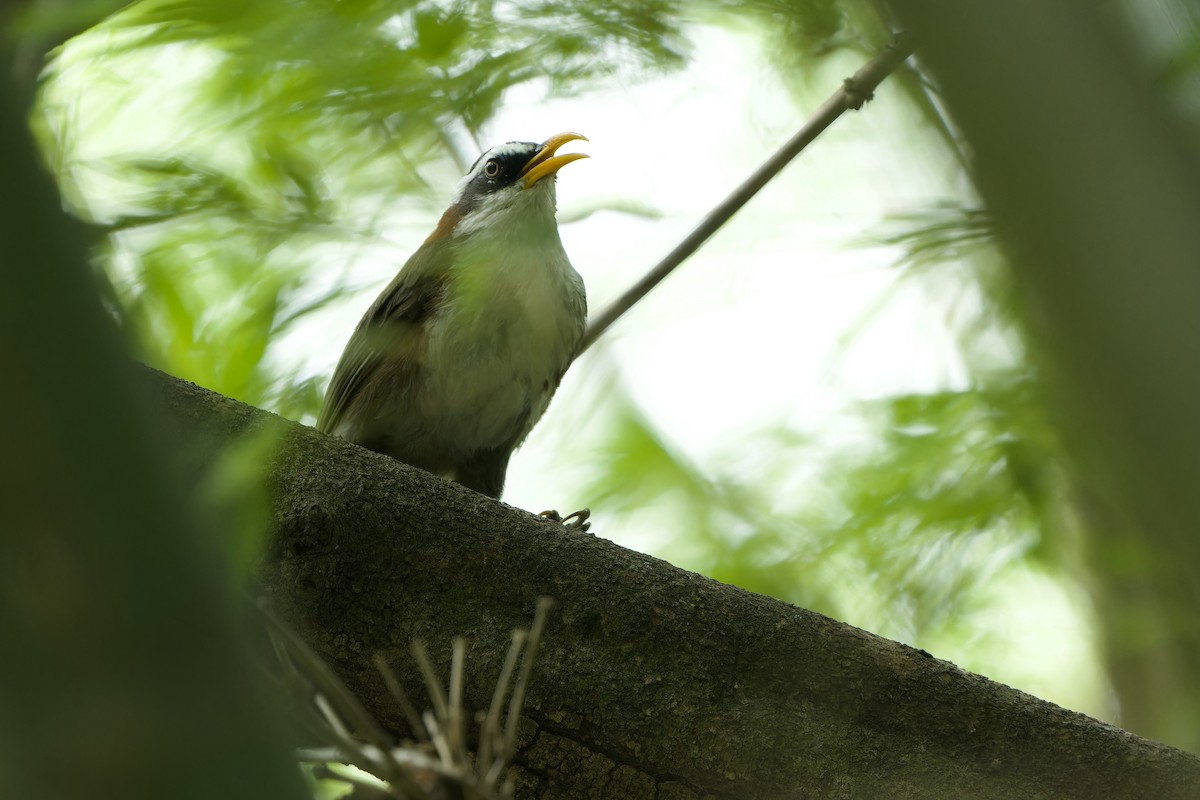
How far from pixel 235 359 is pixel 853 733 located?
1.49 m

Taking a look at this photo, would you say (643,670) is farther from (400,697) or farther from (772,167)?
(772,167)

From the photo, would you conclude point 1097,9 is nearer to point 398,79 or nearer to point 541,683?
point 398,79

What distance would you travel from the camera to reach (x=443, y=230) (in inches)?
194

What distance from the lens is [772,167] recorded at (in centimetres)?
330

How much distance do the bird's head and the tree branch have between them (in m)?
2.46

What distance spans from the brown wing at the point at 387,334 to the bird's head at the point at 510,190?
52 cm

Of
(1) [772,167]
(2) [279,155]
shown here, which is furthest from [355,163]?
(1) [772,167]

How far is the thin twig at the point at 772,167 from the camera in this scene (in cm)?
293

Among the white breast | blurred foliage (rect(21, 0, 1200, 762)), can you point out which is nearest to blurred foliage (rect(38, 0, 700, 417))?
blurred foliage (rect(21, 0, 1200, 762))

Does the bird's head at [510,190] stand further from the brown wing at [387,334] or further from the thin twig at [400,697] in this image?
the thin twig at [400,697]

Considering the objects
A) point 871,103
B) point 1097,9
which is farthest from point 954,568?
point 1097,9

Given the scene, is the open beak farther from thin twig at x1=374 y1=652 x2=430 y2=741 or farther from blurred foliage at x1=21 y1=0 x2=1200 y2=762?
thin twig at x1=374 y1=652 x2=430 y2=741

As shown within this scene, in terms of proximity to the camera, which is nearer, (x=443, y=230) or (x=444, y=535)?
(x=444, y=535)

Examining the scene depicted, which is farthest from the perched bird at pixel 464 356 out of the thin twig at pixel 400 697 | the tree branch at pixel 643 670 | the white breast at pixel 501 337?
the thin twig at pixel 400 697
